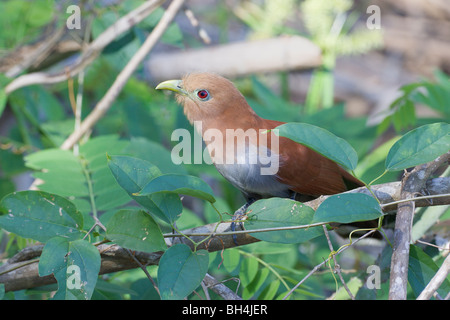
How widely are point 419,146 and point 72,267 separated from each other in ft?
2.63

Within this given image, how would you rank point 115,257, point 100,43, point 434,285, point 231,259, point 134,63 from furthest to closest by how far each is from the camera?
point 100,43
point 134,63
point 231,259
point 115,257
point 434,285

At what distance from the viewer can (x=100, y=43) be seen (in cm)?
240

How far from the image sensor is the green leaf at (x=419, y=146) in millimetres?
1071

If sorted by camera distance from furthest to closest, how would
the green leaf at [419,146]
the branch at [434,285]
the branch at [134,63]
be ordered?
1. the branch at [134,63]
2. the green leaf at [419,146]
3. the branch at [434,285]

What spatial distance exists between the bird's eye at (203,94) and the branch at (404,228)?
0.74 m

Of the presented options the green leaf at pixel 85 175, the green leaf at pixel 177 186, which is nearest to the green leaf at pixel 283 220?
the green leaf at pixel 177 186

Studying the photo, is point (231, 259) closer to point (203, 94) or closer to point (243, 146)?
point (243, 146)

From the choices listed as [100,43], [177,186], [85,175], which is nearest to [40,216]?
[177,186]

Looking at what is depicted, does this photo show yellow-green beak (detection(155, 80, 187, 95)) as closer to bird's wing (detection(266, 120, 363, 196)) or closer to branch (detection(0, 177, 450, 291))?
bird's wing (detection(266, 120, 363, 196))

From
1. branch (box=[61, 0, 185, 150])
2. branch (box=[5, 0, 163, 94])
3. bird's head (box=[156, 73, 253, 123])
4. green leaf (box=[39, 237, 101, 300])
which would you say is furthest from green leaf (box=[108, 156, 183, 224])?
branch (box=[5, 0, 163, 94])

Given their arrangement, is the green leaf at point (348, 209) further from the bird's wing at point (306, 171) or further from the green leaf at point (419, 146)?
the bird's wing at point (306, 171)
